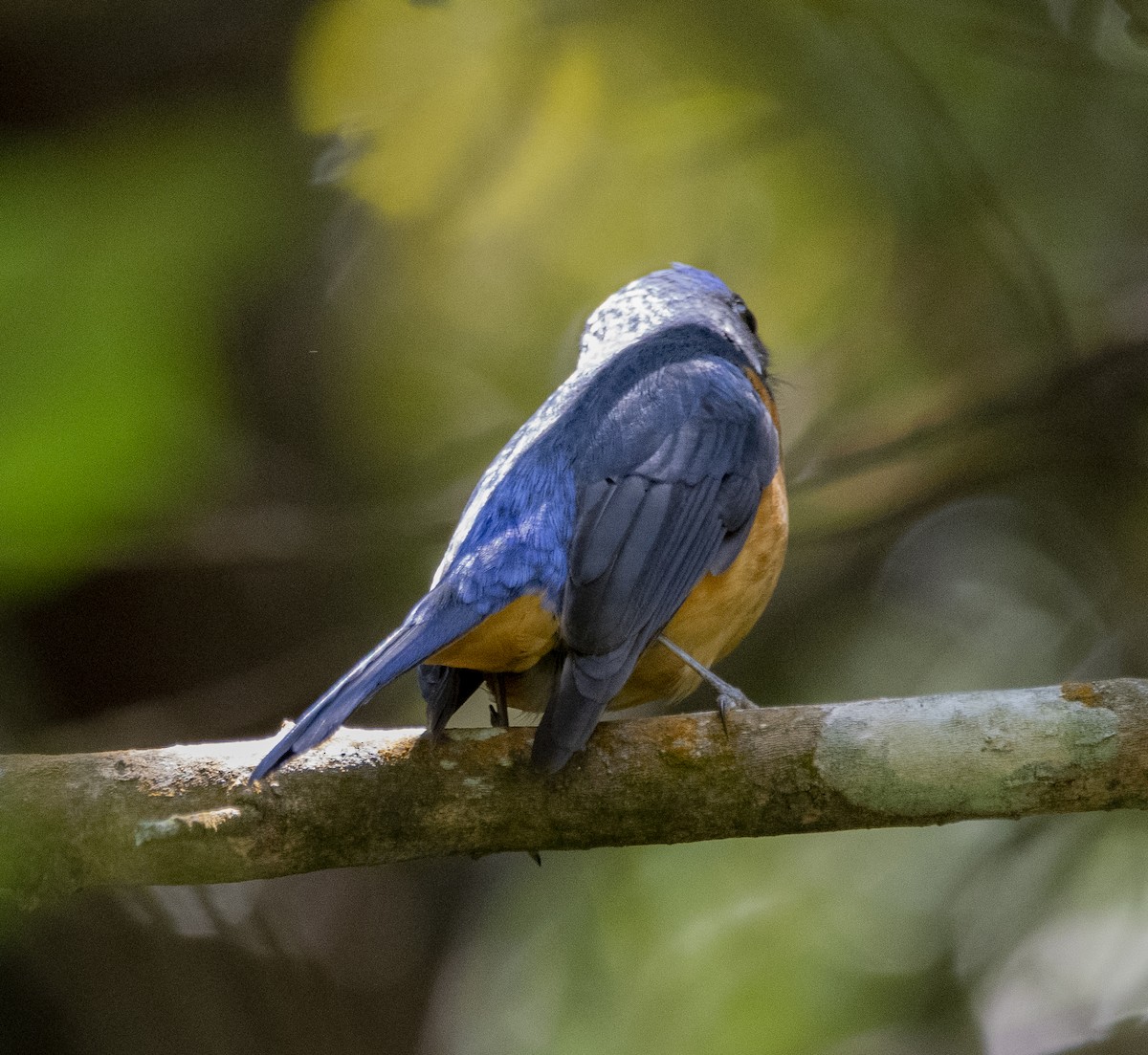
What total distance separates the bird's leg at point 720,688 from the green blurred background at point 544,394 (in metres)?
1.30

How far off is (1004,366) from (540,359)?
2017mm

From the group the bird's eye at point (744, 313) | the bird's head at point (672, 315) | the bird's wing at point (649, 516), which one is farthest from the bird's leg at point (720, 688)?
the bird's eye at point (744, 313)

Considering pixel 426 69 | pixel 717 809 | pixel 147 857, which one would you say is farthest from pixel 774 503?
pixel 426 69

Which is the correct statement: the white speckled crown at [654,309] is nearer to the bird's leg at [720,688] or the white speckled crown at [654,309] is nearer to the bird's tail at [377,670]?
the bird's leg at [720,688]

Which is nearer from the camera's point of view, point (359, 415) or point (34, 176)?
point (34, 176)

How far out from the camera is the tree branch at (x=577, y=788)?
2.67 m

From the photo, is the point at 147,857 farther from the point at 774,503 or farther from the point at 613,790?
the point at 774,503

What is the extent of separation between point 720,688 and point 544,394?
299cm

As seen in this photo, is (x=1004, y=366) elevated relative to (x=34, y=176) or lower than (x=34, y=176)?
lower

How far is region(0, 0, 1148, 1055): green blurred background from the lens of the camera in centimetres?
428

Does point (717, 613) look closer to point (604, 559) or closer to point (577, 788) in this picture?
point (604, 559)

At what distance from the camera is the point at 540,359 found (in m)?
6.02

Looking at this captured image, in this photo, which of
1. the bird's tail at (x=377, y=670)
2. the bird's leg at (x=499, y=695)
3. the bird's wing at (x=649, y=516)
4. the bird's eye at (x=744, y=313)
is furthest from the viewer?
the bird's eye at (x=744, y=313)

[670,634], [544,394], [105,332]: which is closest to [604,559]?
[670,634]
